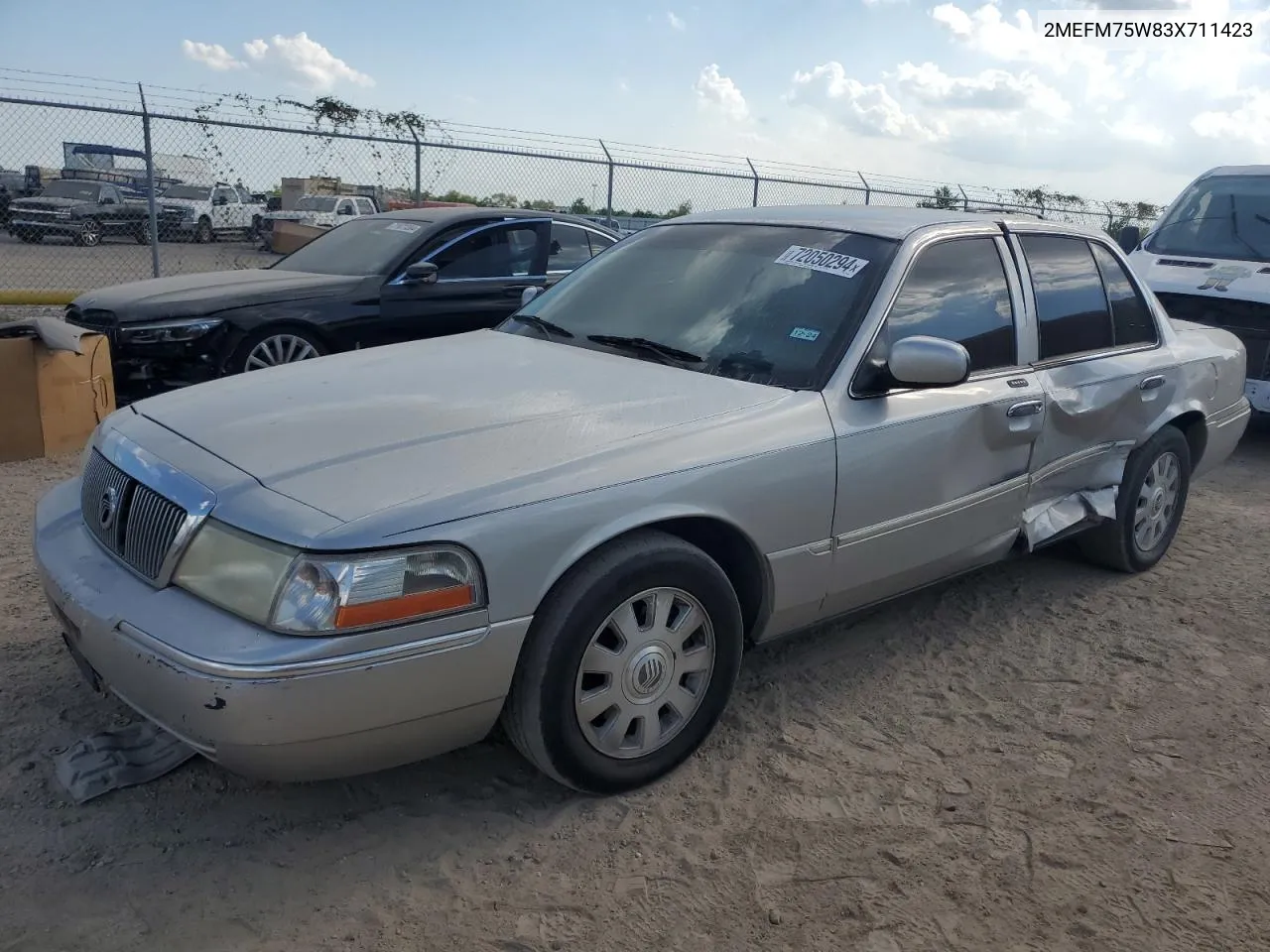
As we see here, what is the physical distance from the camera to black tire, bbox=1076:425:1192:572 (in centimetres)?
459

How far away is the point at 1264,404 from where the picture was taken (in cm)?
742

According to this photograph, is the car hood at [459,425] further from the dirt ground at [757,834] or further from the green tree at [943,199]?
the green tree at [943,199]

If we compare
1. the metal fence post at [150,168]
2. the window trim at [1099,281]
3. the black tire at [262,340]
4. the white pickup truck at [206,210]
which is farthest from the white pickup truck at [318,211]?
the window trim at [1099,281]

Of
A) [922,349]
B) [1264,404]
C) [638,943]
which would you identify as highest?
[922,349]

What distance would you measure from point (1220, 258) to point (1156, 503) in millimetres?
4086

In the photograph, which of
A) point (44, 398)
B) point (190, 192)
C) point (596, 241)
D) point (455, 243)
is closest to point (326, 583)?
point (44, 398)

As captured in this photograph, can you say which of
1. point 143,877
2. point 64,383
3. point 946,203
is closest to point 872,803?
point 143,877

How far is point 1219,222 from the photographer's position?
823cm

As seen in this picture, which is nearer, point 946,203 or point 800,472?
point 800,472

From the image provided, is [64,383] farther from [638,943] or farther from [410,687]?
[638,943]

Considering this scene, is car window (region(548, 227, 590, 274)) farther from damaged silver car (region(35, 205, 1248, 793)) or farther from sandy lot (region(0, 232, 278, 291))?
sandy lot (region(0, 232, 278, 291))

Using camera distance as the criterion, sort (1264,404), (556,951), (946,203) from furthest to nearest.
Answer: (946,203)
(1264,404)
(556,951)

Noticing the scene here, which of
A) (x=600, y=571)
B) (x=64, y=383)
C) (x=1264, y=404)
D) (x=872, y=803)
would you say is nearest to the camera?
(x=600, y=571)

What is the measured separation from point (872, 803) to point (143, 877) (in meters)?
1.92
